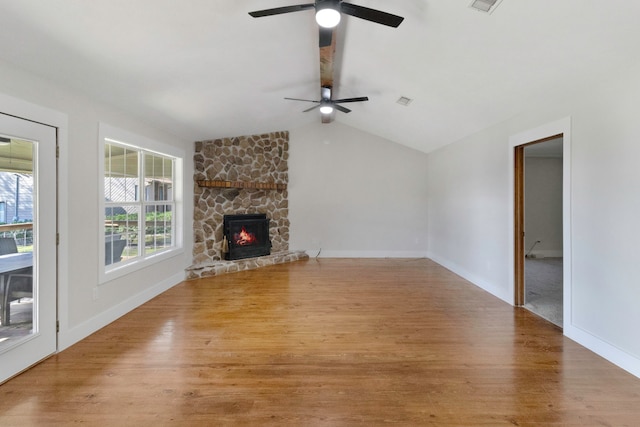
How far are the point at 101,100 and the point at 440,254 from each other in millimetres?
6106

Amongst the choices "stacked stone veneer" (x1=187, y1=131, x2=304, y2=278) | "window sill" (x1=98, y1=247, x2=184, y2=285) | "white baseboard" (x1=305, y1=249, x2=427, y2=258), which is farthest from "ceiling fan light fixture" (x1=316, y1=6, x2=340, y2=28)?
"white baseboard" (x1=305, y1=249, x2=427, y2=258)

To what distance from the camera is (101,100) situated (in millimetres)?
2924

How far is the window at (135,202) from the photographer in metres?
3.23

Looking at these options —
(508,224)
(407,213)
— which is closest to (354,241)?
(407,213)

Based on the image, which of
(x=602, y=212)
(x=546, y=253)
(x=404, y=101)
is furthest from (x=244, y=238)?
(x=546, y=253)

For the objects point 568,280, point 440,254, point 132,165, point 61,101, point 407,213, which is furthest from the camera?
point 407,213

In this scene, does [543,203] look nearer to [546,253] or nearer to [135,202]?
[546,253]

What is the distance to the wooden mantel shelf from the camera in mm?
5213

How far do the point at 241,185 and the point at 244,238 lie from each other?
1.09 metres

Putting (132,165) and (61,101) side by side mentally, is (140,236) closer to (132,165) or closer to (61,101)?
(132,165)

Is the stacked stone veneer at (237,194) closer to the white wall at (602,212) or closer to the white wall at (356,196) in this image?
the white wall at (356,196)

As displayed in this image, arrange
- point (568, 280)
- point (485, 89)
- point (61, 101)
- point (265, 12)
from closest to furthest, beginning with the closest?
1. point (265, 12)
2. point (61, 101)
3. point (568, 280)
4. point (485, 89)

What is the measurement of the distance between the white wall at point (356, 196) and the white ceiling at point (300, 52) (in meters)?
2.32

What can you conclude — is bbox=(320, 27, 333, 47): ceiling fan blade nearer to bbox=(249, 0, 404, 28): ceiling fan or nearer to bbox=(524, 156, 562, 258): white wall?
bbox=(249, 0, 404, 28): ceiling fan
